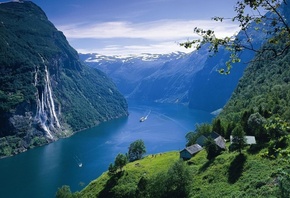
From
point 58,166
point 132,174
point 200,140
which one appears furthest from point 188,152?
point 58,166

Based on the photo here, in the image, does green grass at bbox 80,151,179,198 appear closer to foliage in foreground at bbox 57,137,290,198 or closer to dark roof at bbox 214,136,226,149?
foliage in foreground at bbox 57,137,290,198

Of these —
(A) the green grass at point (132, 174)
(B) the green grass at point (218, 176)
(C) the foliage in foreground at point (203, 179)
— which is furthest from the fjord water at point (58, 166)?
(C) the foliage in foreground at point (203, 179)

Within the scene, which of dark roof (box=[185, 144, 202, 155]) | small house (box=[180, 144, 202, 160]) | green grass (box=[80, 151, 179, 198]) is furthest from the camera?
dark roof (box=[185, 144, 202, 155])

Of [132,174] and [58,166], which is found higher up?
[132,174]

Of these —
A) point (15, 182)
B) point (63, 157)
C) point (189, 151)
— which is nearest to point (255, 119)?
point (189, 151)

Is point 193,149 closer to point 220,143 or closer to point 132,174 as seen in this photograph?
point 220,143

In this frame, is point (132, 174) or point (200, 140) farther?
point (200, 140)

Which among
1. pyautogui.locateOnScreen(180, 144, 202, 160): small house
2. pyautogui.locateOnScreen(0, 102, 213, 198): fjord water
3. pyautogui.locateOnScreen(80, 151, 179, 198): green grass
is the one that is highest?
pyautogui.locateOnScreen(180, 144, 202, 160): small house

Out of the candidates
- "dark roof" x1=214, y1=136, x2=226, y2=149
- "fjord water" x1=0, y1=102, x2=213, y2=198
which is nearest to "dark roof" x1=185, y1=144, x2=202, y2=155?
"dark roof" x1=214, y1=136, x2=226, y2=149

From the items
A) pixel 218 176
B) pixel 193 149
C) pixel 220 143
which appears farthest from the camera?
pixel 193 149
